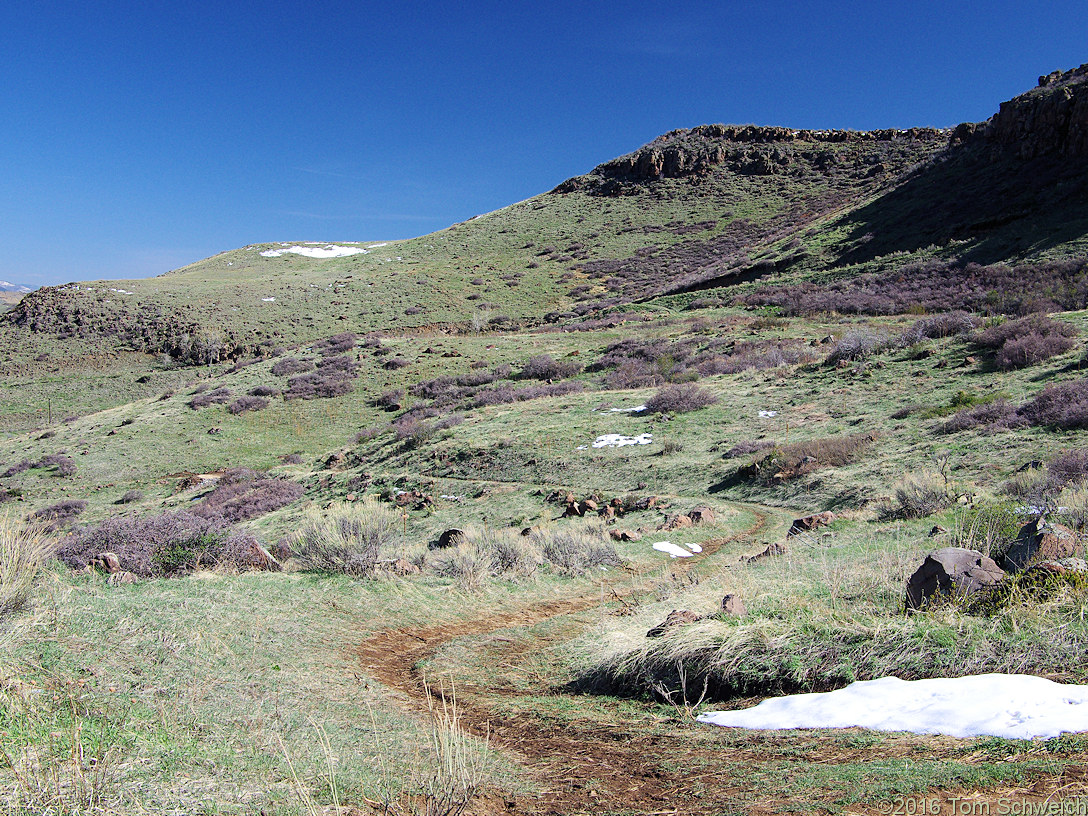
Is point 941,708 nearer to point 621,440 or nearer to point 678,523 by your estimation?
point 678,523

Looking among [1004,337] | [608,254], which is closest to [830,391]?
[1004,337]

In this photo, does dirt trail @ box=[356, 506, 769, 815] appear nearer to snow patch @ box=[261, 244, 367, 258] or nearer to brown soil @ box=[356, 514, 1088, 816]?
brown soil @ box=[356, 514, 1088, 816]

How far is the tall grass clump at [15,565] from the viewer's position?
177 inches

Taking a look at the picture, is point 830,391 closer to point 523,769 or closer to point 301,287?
point 523,769

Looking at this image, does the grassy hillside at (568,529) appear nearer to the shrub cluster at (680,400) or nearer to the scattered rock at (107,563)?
the shrub cluster at (680,400)

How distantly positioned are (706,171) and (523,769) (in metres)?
82.6

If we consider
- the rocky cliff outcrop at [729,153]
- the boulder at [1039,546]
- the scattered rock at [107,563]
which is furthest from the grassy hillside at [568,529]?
the rocky cliff outcrop at [729,153]

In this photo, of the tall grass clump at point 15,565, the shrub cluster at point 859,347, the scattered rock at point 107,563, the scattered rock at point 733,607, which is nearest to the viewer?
the tall grass clump at point 15,565

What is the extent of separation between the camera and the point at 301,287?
5700 cm

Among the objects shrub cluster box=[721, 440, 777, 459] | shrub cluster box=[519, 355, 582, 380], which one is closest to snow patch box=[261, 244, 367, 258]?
shrub cluster box=[519, 355, 582, 380]

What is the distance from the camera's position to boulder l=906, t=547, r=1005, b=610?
4812 millimetres

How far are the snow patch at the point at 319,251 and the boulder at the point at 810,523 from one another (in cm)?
7179

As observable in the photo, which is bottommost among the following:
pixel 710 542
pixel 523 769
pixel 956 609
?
pixel 710 542

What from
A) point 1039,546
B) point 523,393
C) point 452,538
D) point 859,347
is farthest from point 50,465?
point 1039,546
